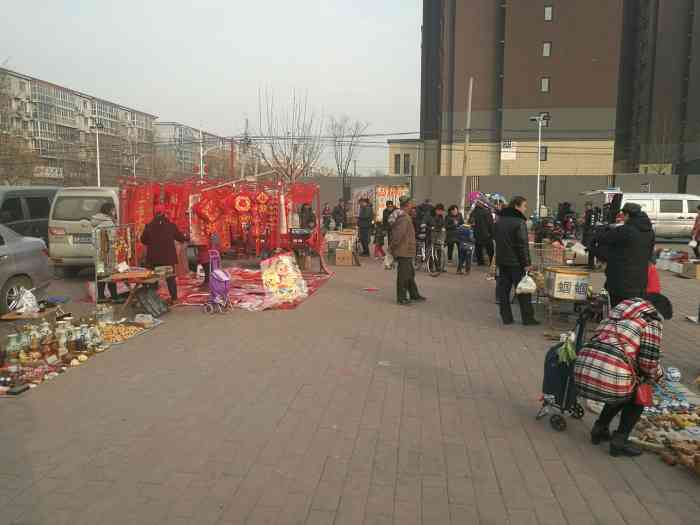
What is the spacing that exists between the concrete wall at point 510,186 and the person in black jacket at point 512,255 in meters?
30.0

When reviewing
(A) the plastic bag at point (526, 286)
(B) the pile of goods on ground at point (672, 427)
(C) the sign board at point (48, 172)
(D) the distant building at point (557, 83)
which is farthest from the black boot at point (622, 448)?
(D) the distant building at point (557, 83)

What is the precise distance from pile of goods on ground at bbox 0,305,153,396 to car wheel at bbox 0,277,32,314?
101 centimetres

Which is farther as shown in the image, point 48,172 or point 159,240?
point 48,172

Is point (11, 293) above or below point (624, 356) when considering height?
below

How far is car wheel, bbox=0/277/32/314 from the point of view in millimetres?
8133

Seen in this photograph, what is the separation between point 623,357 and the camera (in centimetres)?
386

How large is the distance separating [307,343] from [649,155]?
50305 mm

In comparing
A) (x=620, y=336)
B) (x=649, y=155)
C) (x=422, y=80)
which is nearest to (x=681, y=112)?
(x=649, y=155)

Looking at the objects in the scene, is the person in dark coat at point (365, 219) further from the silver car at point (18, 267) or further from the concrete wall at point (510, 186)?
the concrete wall at point (510, 186)

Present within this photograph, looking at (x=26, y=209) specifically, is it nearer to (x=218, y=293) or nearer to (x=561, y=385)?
(x=218, y=293)

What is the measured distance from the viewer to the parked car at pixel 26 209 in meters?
13.1

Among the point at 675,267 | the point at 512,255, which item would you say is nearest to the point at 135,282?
the point at 512,255

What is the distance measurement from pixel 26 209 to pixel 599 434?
13766mm

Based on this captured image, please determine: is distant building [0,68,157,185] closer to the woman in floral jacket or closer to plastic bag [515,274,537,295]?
plastic bag [515,274,537,295]
